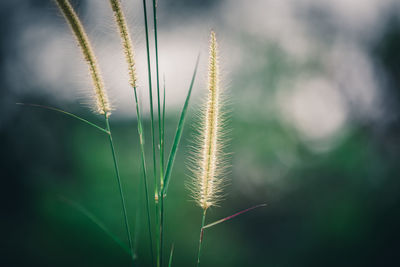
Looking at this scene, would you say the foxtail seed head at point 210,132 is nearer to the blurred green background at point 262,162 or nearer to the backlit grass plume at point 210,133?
the backlit grass plume at point 210,133

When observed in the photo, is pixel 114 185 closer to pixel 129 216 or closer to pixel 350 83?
pixel 129 216

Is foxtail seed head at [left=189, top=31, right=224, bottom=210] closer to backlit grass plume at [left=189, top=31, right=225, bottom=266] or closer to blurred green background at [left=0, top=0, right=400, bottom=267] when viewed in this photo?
backlit grass plume at [left=189, top=31, right=225, bottom=266]

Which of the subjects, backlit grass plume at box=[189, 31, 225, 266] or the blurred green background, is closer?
backlit grass plume at box=[189, 31, 225, 266]

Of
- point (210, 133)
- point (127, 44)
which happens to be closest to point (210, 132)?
point (210, 133)

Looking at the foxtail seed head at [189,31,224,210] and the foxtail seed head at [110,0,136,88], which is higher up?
the foxtail seed head at [110,0,136,88]

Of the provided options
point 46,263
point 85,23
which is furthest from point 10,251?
point 85,23

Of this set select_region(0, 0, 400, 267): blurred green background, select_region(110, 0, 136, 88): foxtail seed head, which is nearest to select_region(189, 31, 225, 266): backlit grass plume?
select_region(110, 0, 136, 88): foxtail seed head

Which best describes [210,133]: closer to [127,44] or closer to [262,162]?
[127,44]
